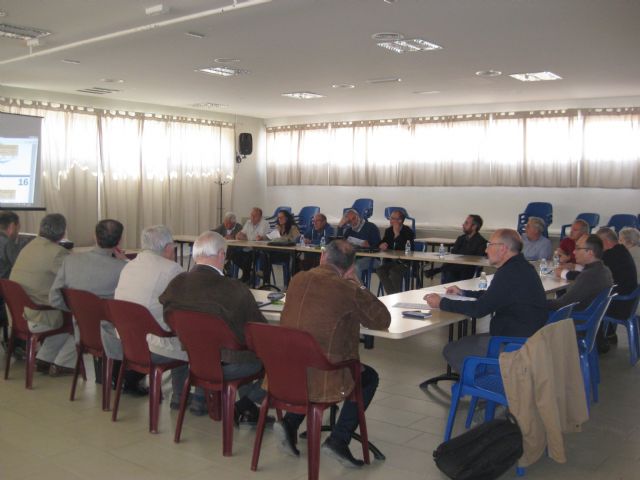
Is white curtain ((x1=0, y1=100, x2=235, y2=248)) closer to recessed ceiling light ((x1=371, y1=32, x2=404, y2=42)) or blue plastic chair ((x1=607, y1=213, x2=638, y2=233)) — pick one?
recessed ceiling light ((x1=371, y1=32, x2=404, y2=42))

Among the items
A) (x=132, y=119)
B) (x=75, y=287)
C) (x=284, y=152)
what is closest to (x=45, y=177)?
(x=132, y=119)

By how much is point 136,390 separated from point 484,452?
2.44 m

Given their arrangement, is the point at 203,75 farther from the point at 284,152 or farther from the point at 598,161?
the point at 598,161

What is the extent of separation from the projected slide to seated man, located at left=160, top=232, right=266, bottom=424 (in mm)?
6957

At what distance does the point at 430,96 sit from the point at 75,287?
7.72 meters

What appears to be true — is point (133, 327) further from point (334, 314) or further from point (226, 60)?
point (226, 60)

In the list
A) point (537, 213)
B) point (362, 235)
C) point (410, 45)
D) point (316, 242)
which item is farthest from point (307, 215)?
point (410, 45)

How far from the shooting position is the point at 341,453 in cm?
347

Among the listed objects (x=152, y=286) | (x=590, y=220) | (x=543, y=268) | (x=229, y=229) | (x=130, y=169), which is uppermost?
(x=130, y=169)

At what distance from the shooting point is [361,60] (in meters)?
7.93

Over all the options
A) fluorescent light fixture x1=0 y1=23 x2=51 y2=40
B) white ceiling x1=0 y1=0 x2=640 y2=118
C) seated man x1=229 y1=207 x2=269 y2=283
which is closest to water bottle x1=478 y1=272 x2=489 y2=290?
white ceiling x1=0 y1=0 x2=640 y2=118

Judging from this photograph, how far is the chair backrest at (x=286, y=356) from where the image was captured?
305 cm

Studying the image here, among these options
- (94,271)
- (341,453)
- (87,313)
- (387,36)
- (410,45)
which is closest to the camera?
(341,453)

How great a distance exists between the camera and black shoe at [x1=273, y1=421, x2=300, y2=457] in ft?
11.8
